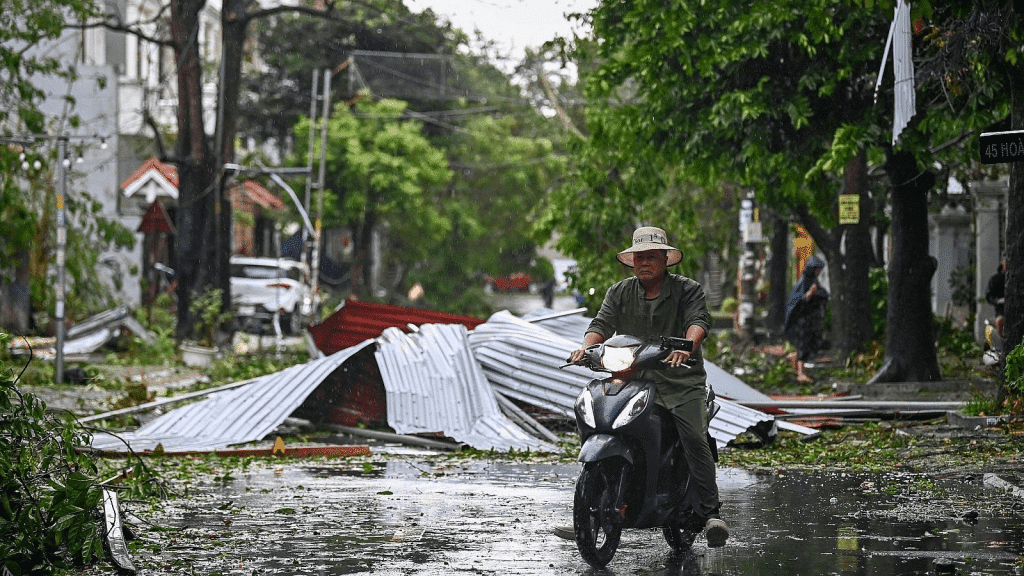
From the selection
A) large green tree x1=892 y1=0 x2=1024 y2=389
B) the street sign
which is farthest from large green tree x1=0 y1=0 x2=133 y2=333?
the street sign

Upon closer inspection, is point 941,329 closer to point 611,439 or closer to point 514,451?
point 514,451

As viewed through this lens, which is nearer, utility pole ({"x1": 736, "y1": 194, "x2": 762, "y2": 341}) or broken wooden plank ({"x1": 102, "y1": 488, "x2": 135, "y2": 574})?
broken wooden plank ({"x1": 102, "y1": 488, "x2": 135, "y2": 574})

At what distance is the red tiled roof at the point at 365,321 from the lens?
1897cm

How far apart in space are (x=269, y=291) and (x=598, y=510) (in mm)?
33436

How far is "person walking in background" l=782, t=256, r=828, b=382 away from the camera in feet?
69.6

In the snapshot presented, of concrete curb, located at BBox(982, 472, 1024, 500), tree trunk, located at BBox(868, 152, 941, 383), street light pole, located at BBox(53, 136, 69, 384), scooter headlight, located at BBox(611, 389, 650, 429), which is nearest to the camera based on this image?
scooter headlight, located at BBox(611, 389, 650, 429)

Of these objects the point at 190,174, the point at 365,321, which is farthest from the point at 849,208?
the point at 190,174

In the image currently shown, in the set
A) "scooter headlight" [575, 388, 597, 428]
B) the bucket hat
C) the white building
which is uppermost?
the white building

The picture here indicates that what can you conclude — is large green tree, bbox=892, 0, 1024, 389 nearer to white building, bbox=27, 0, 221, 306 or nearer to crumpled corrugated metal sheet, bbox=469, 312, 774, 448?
crumpled corrugated metal sheet, bbox=469, 312, 774, 448

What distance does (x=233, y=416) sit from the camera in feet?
46.6

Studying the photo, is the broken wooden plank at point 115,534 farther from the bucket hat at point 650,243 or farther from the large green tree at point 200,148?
the large green tree at point 200,148

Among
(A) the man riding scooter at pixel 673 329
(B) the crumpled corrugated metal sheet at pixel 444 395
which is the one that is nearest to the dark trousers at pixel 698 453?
(A) the man riding scooter at pixel 673 329

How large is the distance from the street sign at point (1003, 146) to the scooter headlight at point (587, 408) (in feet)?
13.9

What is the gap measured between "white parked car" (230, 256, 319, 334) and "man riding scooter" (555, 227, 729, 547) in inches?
1183
